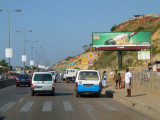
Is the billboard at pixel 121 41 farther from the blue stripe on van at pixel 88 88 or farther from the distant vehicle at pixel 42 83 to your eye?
the blue stripe on van at pixel 88 88

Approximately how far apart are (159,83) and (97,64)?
7614 centimetres

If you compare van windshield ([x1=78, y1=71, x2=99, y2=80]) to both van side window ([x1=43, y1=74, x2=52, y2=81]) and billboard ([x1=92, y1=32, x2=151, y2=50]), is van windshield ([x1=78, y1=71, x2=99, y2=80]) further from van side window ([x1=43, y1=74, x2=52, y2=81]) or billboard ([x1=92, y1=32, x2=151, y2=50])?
billboard ([x1=92, y1=32, x2=151, y2=50])

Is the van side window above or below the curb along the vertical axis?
above

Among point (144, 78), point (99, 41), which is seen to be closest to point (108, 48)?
point (99, 41)

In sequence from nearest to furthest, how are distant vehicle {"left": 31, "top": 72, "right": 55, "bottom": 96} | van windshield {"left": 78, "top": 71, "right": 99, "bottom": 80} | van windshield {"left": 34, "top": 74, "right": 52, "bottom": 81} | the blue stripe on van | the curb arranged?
the curb, the blue stripe on van, van windshield {"left": 78, "top": 71, "right": 99, "bottom": 80}, distant vehicle {"left": 31, "top": 72, "right": 55, "bottom": 96}, van windshield {"left": 34, "top": 74, "right": 52, "bottom": 81}

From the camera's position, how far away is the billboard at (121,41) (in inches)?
2295

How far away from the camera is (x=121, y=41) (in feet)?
192

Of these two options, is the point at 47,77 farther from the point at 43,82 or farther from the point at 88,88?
the point at 88,88

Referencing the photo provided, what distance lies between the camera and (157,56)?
6700 centimetres

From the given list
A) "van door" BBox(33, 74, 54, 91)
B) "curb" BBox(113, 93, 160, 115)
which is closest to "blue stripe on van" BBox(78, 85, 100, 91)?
"curb" BBox(113, 93, 160, 115)

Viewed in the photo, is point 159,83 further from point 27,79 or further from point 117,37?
point 117,37

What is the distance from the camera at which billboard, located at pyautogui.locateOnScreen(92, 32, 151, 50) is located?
58.3 metres

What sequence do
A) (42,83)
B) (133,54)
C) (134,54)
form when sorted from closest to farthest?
(42,83), (134,54), (133,54)

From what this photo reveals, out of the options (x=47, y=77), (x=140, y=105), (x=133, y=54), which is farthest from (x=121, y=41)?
(x=140, y=105)
